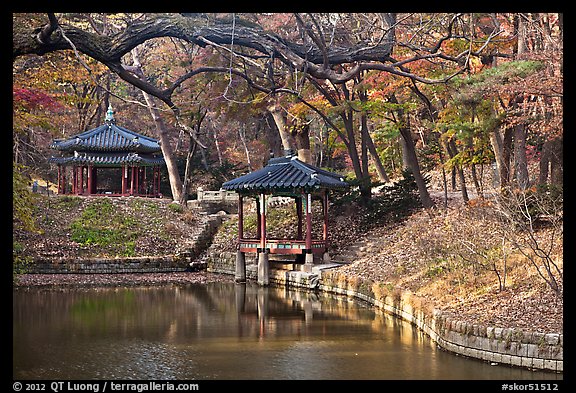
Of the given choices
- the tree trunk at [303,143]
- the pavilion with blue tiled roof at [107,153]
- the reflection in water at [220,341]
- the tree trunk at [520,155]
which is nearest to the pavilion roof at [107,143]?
the pavilion with blue tiled roof at [107,153]

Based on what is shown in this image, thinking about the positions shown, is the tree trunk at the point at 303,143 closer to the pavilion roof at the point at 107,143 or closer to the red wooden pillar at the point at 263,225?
the red wooden pillar at the point at 263,225

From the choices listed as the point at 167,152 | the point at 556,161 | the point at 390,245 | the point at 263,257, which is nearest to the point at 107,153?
the point at 167,152

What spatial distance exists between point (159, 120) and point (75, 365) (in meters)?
20.6

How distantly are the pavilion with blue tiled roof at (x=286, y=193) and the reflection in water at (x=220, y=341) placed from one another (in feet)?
8.16

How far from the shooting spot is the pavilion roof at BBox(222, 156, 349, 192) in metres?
20.2

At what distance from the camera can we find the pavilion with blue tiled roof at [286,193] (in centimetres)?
2031

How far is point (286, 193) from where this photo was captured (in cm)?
2122

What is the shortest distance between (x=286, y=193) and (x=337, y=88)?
4470 mm

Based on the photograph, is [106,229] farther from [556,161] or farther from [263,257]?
[556,161]

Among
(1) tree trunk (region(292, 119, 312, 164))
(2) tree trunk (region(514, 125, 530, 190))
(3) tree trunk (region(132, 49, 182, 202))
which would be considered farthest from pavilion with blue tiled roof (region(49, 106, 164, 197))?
(2) tree trunk (region(514, 125, 530, 190))

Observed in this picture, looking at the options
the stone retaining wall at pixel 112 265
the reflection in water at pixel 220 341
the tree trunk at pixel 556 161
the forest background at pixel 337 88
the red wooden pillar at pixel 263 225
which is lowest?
the reflection in water at pixel 220 341

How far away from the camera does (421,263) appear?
16.0 meters
